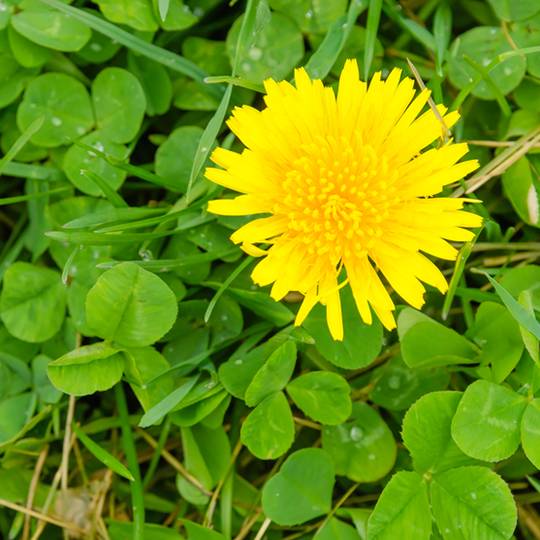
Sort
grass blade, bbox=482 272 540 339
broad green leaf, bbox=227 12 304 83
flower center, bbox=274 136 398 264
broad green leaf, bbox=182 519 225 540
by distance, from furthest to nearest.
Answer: broad green leaf, bbox=227 12 304 83 → broad green leaf, bbox=182 519 225 540 → grass blade, bbox=482 272 540 339 → flower center, bbox=274 136 398 264

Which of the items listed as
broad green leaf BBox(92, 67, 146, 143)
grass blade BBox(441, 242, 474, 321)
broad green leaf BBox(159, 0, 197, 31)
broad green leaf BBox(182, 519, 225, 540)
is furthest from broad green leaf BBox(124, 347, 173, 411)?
broad green leaf BBox(159, 0, 197, 31)

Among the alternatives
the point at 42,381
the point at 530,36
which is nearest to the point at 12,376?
the point at 42,381

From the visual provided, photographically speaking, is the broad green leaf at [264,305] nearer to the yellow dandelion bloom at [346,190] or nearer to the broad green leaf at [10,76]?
the yellow dandelion bloom at [346,190]

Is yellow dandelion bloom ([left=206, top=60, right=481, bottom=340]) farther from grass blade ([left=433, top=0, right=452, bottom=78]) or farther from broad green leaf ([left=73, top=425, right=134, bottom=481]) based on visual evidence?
broad green leaf ([left=73, top=425, right=134, bottom=481])

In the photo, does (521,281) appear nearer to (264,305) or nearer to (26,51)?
(264,305)

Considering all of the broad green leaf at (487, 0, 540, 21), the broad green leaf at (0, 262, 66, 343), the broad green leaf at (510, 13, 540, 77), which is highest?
the broad green leaf at (487, 0, 540, 21)

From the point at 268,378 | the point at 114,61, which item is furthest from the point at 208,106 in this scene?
the point at 268,378

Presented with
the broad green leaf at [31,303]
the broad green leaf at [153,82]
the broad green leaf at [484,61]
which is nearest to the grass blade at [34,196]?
the broad green leaf at [31,303]
